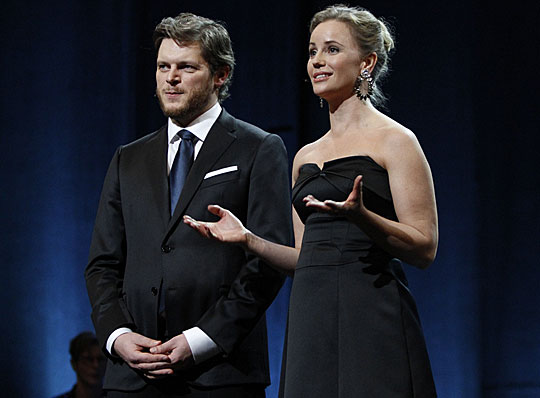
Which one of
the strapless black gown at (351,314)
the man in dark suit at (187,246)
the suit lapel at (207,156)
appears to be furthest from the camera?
the suit lapel at (207,156)

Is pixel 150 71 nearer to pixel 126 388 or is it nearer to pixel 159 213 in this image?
pixel 159 213

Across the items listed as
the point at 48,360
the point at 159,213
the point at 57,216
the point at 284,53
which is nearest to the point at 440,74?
the point at 284,53

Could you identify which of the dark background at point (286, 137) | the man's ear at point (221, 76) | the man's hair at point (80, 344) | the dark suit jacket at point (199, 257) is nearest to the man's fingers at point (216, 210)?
the dark suit jacket at point (199, 257)

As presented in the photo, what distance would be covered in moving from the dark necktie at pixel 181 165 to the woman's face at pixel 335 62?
1.38ft

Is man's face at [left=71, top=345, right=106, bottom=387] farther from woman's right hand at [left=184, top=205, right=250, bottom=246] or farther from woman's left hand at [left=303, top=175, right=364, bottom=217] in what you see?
woman's left hand at [left=303, top=175, right=364, bottom=217]

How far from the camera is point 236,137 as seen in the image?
2340mm

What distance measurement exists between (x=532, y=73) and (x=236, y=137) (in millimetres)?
1498

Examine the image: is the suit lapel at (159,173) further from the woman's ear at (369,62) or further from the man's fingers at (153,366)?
the woman's ear at (369,62)

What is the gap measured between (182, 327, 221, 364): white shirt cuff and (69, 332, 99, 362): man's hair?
178 centimetres

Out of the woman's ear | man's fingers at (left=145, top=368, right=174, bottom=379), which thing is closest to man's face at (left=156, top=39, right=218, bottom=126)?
the woman's ear

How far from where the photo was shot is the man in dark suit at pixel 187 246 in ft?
7.00

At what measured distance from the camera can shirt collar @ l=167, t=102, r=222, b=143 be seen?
2.36m

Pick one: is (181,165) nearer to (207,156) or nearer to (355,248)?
(207,156)

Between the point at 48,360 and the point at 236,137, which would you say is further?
the point at 48,360
